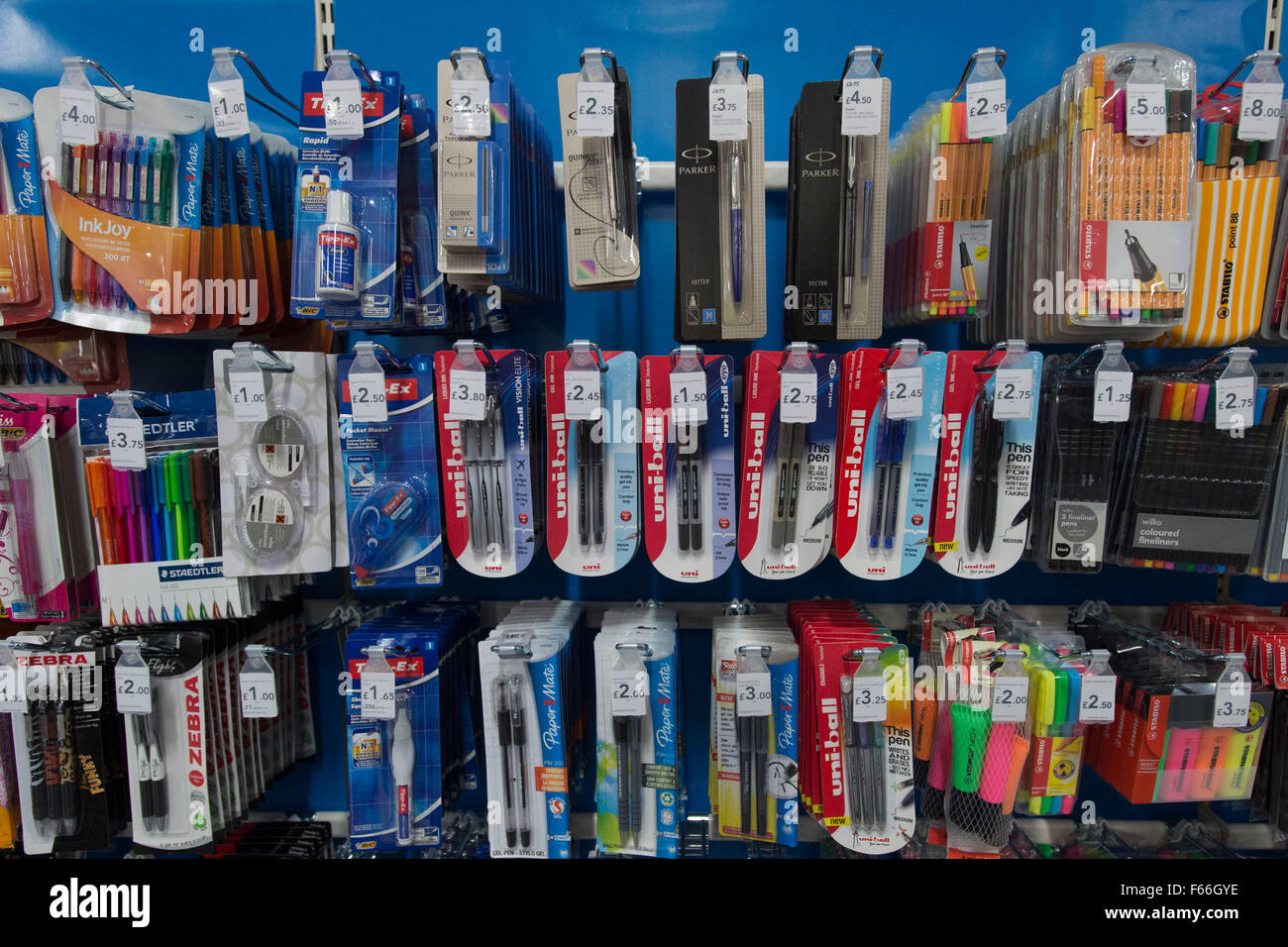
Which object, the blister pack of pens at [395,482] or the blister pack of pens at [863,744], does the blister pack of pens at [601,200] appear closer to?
the blister pack of pens at [395,482]

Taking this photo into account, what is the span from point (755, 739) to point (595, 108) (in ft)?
4.58

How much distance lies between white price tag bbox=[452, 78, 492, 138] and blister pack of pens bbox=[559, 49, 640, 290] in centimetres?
16

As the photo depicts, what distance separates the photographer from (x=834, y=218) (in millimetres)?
1489

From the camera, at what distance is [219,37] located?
1869mm

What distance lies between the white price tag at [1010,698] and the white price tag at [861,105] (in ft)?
3.99

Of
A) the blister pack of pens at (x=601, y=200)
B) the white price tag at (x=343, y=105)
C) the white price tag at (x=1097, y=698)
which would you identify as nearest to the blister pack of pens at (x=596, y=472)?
the blister pack of pens at (x=601, y=200)

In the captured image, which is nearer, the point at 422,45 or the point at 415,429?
the point at 415,429

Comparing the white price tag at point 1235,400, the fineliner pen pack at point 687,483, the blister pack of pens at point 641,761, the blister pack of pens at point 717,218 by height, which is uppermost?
the blister pack of pens at point 717,218

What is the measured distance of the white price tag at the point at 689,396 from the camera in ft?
4.80

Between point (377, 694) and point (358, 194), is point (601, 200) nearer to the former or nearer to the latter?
point (358, 194)

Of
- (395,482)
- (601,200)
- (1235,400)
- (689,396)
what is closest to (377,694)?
(395,482)
